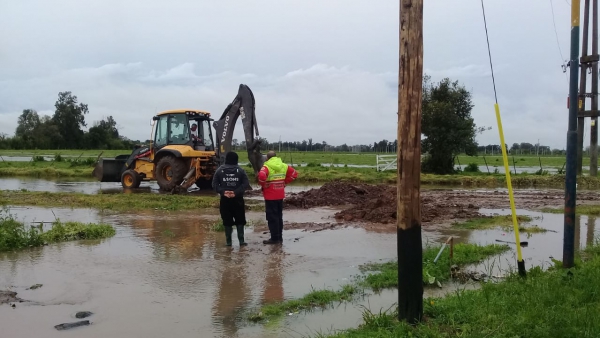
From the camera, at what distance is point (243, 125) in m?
19.8

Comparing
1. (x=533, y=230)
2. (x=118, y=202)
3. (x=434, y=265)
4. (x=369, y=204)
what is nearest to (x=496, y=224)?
(x=533, y=230)

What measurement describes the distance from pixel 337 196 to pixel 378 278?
11264 millimetres

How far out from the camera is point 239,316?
6.16m

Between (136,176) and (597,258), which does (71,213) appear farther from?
(597,258)

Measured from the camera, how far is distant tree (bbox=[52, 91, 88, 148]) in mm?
94750

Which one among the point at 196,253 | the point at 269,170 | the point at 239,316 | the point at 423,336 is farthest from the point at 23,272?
the point at 423,336

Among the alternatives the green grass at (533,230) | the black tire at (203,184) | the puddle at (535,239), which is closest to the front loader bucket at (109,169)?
the black tire at (203,184)

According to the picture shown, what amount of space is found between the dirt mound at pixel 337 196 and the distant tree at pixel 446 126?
12.5m

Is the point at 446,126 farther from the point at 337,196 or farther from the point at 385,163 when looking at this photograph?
the point at 337,196

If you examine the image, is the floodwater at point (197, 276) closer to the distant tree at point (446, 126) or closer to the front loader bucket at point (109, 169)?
the front loader bucket at point (109, 169)

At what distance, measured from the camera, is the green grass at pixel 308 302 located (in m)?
6.17

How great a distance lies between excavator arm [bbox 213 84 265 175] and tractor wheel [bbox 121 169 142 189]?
4746 mm

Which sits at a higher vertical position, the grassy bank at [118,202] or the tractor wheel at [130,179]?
the tractor wheel at [130,179]

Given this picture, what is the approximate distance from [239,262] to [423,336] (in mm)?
4479
